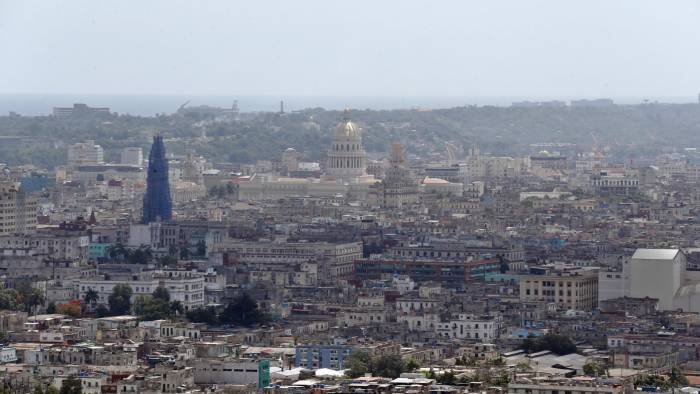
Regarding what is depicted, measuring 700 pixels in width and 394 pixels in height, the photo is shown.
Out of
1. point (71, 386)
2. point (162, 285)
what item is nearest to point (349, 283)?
point (162, 285)

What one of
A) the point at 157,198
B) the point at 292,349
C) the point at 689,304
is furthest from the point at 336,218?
the point at 292,349

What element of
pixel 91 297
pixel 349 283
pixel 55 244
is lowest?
pixel 349 283

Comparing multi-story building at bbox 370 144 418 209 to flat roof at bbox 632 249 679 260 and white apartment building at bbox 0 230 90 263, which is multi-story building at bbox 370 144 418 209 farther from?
flat roof at bbox 632 249 679 260

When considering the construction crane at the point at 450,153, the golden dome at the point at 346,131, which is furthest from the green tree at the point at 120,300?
the construction crane at the point at 450,153

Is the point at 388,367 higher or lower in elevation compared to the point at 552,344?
higher

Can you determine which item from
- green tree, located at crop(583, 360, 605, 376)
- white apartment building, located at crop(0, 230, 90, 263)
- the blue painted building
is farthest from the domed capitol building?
green tree, located at crop(583, 360, 605, 376)

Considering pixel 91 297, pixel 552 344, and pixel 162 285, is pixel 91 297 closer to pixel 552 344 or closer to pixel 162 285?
pixel 162 285
